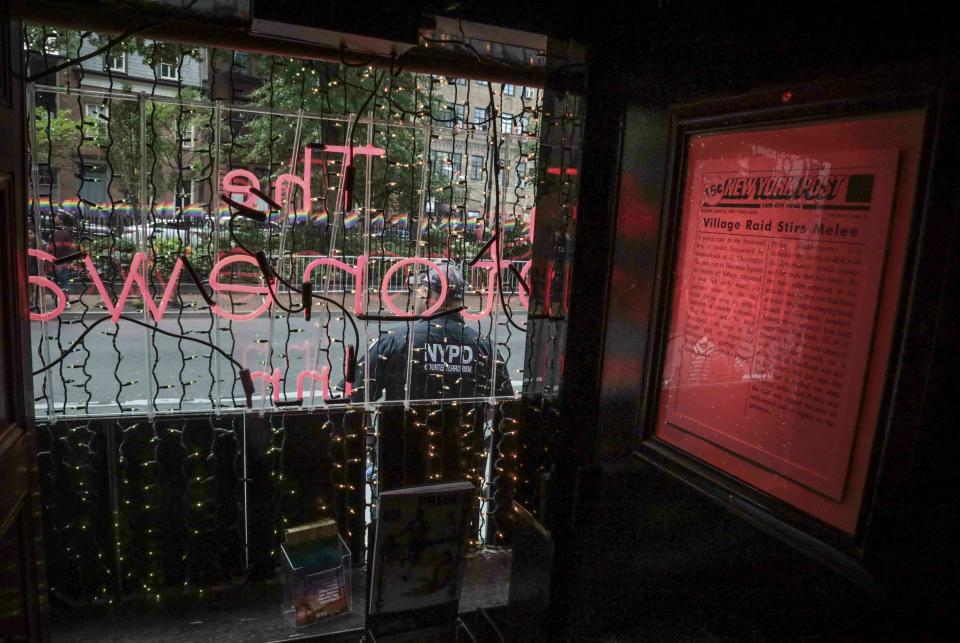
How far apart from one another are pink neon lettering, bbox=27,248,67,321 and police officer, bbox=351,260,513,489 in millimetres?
1565

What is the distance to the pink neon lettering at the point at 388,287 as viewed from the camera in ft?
10.7

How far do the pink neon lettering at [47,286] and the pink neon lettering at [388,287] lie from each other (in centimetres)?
145

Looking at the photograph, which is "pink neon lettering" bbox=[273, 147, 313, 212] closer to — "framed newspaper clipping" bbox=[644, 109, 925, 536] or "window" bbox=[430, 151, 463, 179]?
"window" bbox=[430, 151, 463, 179]

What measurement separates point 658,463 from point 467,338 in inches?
94.0

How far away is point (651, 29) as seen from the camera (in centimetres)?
165

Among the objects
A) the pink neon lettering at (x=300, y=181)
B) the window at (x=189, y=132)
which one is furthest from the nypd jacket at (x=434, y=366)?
the window at (x=189, y=132)

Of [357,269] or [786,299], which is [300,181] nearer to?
[357,269]

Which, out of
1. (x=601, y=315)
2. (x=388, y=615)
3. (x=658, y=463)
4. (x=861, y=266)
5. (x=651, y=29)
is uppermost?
(x=651, y=29)

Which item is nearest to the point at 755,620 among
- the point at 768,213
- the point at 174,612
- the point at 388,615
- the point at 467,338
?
the point at 768,213

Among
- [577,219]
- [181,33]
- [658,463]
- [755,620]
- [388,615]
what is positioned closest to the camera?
[755,620]

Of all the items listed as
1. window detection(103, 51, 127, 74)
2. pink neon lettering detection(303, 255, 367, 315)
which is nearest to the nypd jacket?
pink neon lettering detection(303, 255, 367, 315)

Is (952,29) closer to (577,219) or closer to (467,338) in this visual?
(577,219)

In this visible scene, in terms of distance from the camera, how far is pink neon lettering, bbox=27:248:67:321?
271 cm

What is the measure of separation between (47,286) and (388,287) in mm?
1564
